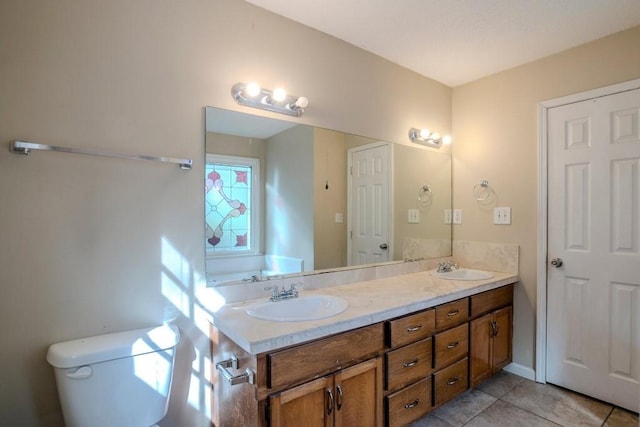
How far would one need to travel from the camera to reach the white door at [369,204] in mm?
2248

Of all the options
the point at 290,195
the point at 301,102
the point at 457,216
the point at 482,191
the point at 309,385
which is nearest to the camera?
the point at 309,385

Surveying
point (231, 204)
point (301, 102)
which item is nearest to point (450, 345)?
point (231, 204)

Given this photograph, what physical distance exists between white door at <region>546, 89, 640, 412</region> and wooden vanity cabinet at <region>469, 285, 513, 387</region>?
27 cm

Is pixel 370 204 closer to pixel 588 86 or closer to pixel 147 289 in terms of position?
pixel 147 289

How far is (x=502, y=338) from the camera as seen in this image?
2.44 m

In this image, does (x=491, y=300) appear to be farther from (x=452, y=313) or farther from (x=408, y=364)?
(x=408, y=364)

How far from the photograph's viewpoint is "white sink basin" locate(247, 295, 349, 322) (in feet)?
5.18

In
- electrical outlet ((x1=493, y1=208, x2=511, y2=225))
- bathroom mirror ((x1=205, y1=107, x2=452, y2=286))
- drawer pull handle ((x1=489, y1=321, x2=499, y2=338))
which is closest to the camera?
bathroom mirror ((x1=205, y1=107, x2=452, y2=286))

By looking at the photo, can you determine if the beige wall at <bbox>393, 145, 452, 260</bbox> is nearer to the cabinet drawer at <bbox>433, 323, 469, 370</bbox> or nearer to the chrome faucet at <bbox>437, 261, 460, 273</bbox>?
the chrome faucet at <bbox>437, 261, 460, 273</bbox>

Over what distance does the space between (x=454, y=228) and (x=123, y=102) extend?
2.65 m

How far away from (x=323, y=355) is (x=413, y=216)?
159 cm

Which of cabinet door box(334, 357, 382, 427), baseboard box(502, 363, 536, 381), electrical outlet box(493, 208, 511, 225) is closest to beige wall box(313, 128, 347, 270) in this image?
cabinet door box(334, 357, 382, 427)

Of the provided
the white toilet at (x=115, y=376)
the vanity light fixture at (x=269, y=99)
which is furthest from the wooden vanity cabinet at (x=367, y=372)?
the vanity light fixture at (x=269, y=99)

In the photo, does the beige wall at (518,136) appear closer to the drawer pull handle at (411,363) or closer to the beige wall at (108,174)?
the drawer pull handle at (411,363)
